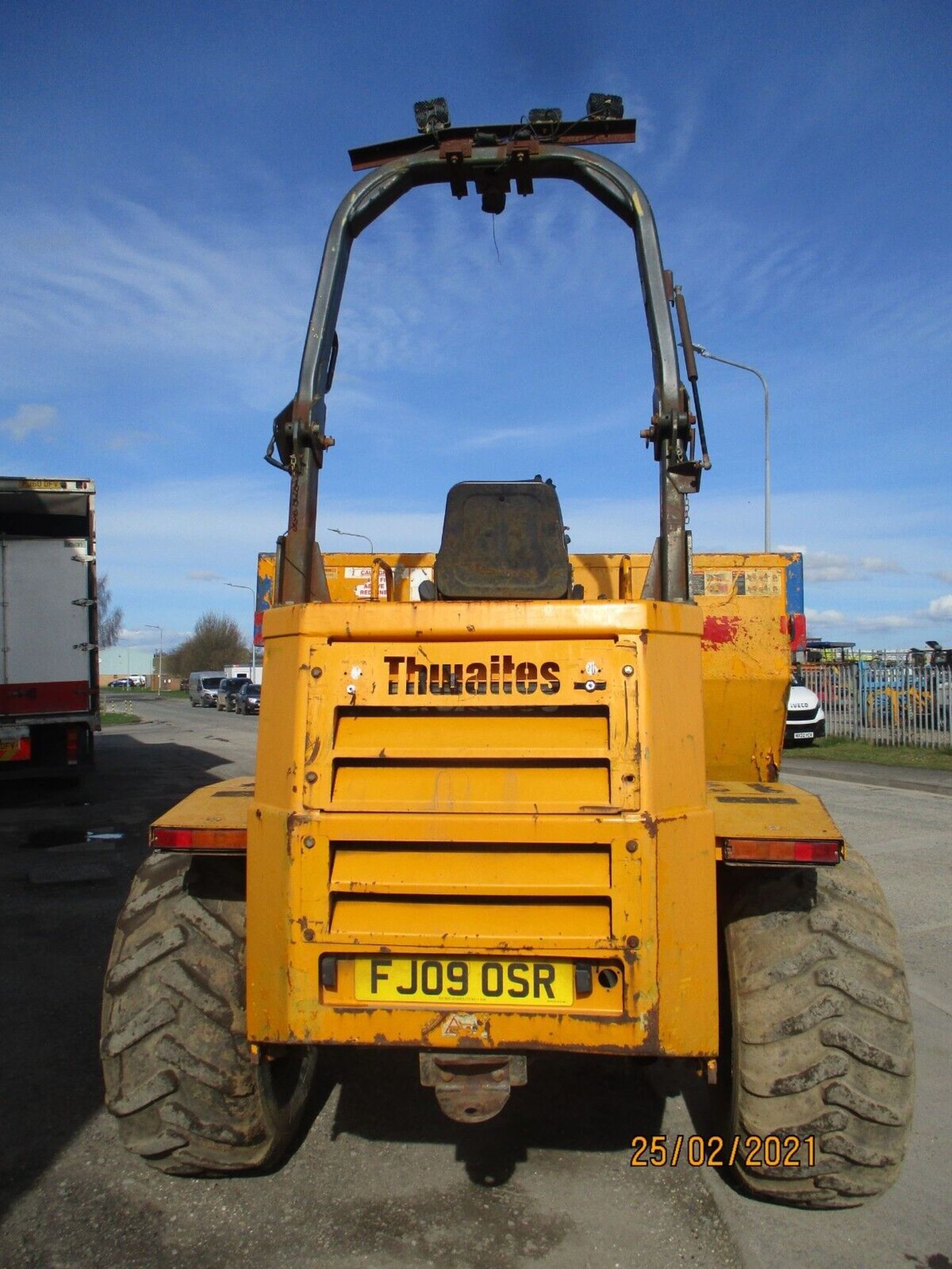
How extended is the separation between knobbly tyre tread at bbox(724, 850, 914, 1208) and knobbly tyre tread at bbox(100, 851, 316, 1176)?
57.9 inches

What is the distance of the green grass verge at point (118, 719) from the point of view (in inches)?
1412

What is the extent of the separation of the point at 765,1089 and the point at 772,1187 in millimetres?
326

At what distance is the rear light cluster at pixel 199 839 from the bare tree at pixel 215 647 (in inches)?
3473

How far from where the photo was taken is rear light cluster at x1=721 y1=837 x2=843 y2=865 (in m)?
2.97

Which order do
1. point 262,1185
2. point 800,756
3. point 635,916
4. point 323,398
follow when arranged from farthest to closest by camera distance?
point 800,756, point 323,398, point 262,1185, point 635,916

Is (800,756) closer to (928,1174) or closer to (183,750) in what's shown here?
(183,750)

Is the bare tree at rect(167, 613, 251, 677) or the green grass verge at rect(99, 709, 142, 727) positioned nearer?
the green grass verge at rect(99, 709, 142, 727)

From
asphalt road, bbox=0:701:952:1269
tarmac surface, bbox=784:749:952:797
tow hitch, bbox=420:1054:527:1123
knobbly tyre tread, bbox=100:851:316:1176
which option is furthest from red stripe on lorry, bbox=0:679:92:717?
tow hitch, bbox=420:1054:527:1123

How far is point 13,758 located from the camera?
11867mm

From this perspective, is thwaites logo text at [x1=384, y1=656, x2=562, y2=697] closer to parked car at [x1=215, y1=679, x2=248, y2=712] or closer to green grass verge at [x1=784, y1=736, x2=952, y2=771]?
green grass verge at [x1=784, y1=736, x2=952, y2=771]

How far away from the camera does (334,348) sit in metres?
3.84

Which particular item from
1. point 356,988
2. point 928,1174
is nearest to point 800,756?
point 928,1174
